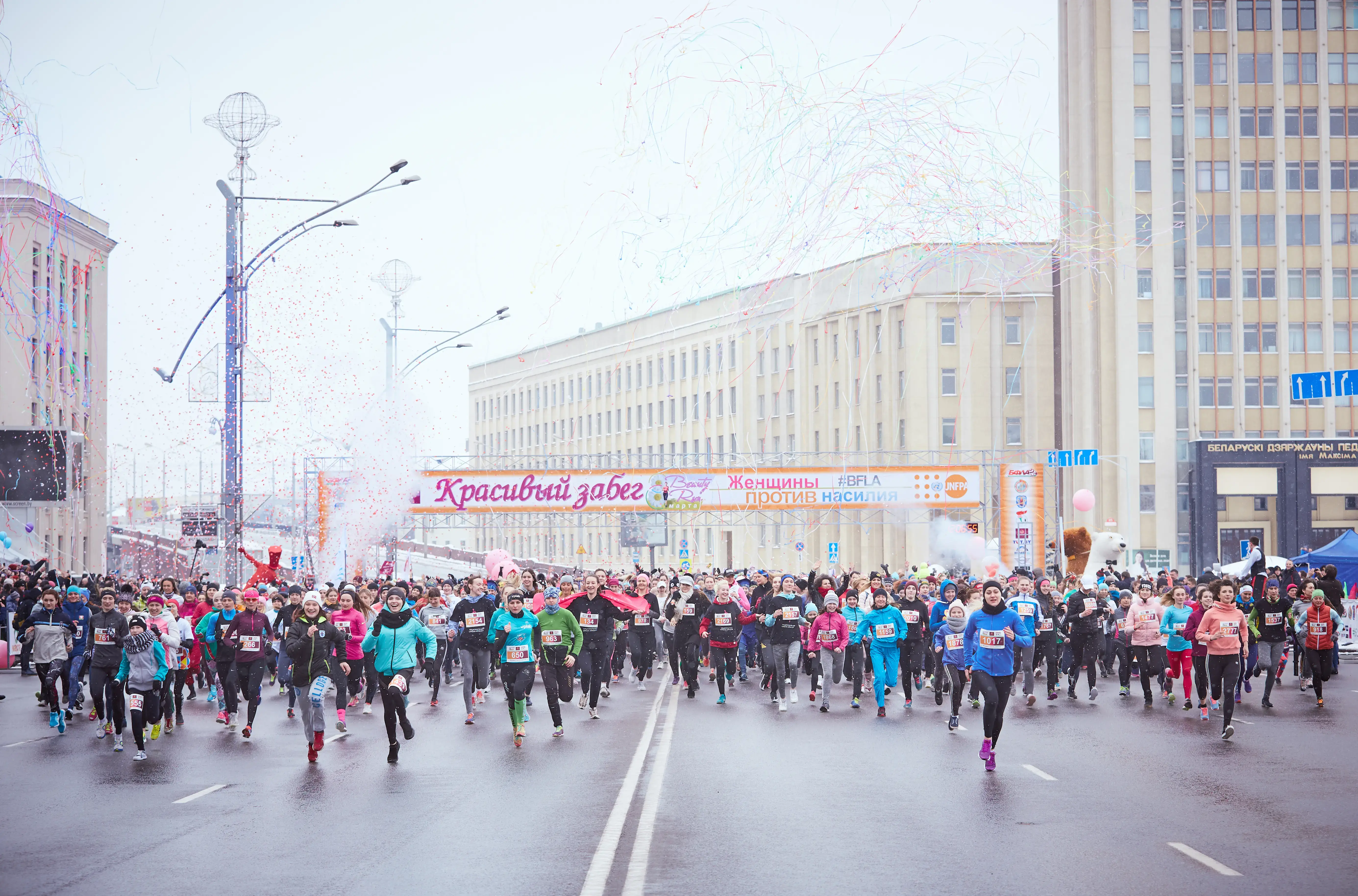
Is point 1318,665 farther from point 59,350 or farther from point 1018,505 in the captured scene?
point 59,350

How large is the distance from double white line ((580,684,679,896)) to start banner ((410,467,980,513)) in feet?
86.9

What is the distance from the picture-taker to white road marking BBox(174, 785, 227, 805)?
483 inches

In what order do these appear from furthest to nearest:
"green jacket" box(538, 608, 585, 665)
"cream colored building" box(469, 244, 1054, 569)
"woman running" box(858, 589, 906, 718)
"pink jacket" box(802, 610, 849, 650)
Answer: "cream colored building" box(469, 244, 1054, 569) → "pink jacket" box(802, 610, 849, 650) → "woman running" box(858, 589, 906, 718) → "green jacket" box(538, 608, 585, 665)

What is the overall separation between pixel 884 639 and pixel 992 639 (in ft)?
21.8

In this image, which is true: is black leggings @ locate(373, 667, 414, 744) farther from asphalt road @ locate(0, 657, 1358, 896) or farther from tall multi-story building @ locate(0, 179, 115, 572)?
tall multi-story building @ locate(0, 179, 115, 572)

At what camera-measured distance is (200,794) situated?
41.7 feet

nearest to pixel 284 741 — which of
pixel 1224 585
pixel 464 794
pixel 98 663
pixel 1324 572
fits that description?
pixel 98 663

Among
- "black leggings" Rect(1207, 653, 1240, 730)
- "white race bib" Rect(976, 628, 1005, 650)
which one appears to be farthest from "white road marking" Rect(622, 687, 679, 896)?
"black leggings" Rect(1207, 653, 1240, 730)

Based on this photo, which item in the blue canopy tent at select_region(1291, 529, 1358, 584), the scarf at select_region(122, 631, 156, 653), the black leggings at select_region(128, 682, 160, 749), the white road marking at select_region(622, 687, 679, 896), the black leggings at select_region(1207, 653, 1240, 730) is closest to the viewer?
the white road marking at select_region(622, 687, 679, 896)

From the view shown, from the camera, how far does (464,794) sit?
12.5 m

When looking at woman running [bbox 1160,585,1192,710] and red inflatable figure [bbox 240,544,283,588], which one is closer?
woman running [bbox 1160,585,1192,710]

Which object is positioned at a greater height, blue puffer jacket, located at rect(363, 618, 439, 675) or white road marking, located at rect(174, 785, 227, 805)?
blue puffer jacket, located at rect(363, 618, 439, 675)

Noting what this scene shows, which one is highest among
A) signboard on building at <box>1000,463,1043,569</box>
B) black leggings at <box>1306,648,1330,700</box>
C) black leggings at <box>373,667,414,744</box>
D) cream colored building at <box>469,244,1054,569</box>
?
cream colored building at <box>469,244,1054,569</box>

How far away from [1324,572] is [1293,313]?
125 ft
